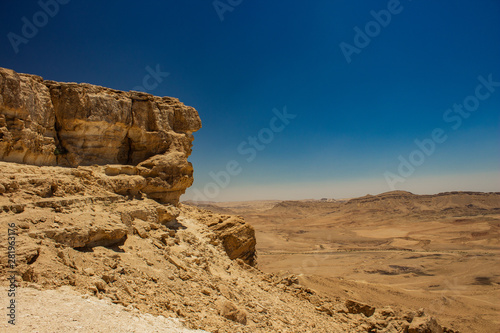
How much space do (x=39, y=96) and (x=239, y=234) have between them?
10.2 metres

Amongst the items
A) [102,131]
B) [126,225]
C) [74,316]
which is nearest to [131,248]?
[126,225]

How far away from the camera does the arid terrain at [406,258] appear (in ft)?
56.8

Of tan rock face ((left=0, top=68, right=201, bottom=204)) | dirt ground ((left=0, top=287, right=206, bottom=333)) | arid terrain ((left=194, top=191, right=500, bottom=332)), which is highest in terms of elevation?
tan rock face ((left=0, top=68, right=201, bottom=204))

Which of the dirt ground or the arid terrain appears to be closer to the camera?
the dirt ground

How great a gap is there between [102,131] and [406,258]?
33.2 metres

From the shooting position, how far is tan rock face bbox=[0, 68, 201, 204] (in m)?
9.41

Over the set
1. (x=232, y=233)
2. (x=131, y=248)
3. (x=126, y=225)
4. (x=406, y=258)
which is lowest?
(x=406, y=258)

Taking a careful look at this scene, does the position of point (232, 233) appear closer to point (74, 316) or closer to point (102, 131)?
point (102, 131)

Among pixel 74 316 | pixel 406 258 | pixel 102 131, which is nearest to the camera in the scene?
pixel 74 316

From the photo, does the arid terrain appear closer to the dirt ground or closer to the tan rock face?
the tan rock face

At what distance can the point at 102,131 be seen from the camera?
12.2m

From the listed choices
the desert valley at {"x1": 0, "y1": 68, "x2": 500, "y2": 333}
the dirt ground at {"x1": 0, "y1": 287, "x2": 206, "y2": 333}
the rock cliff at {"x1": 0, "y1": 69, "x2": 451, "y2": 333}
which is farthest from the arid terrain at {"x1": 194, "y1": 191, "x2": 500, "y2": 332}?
the dirt ground at {"x1": 0, "y1": 287, "x2": 206, "y2": 333}

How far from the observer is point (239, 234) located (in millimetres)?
14445

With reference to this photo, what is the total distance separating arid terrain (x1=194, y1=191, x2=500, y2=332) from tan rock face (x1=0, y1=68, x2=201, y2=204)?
9.62 metres
